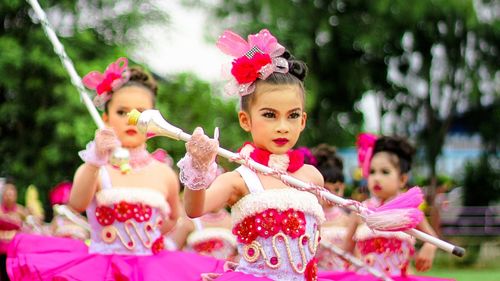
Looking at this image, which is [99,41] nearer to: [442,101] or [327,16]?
[327,16]

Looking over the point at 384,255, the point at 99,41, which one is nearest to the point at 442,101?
the point at 99,41

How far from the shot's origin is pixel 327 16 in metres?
24.2

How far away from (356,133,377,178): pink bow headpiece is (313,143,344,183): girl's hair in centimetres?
66

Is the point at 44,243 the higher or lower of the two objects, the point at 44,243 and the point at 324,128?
the lower

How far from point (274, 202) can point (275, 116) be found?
1.38 feet

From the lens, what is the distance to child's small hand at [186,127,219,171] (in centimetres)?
397

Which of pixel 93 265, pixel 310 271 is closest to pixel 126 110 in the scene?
pixel 93 265

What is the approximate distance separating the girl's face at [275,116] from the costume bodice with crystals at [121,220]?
1.55 meters

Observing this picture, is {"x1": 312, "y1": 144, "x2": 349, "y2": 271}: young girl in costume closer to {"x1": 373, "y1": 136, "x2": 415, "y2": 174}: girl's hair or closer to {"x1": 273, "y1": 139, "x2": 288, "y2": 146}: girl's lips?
{"x1": 373, "y1": 136, "x2": 415, "y2": 174}: girl's hair

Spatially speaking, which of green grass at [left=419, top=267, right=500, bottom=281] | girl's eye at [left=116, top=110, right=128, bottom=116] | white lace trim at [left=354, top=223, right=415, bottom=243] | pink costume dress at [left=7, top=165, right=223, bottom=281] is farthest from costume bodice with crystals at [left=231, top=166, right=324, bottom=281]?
green grass at [left=419, top=267, right=500, bottom=281]

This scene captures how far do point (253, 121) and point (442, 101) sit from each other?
2100 cm

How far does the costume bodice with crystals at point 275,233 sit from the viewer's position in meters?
4.34

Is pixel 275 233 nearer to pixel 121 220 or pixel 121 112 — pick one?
pixel 121 220

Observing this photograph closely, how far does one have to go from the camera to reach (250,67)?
14.8 feet
